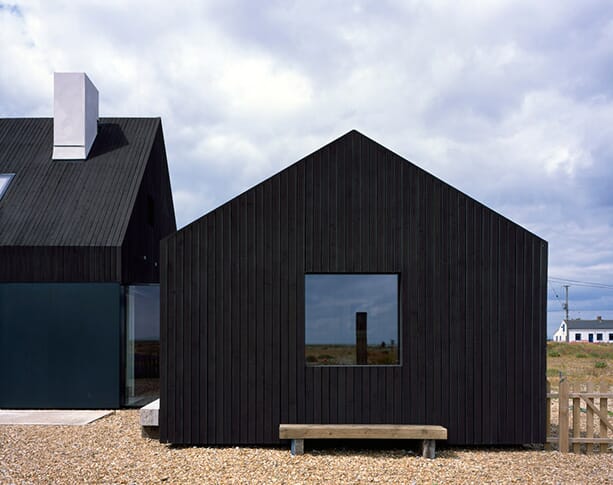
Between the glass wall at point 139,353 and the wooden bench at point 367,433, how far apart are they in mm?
5005

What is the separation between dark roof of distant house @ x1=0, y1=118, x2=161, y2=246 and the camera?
12.1 meters

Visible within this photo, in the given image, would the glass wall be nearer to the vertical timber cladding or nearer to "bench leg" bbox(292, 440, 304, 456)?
the vertical timber cladding

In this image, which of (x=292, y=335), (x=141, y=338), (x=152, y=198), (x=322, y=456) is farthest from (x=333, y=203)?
(x=152, y=198)

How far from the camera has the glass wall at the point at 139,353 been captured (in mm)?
11836

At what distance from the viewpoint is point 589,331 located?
6762 cm

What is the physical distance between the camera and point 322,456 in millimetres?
7730

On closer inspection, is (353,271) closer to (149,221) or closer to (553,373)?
(149,221)

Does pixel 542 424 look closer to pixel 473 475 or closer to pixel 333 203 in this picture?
pixel 473 475

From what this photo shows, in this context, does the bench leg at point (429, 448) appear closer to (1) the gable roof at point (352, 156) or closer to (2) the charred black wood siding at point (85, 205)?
(1) the gable roof at point (352, 156)

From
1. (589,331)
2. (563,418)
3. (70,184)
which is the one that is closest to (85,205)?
(70,184)

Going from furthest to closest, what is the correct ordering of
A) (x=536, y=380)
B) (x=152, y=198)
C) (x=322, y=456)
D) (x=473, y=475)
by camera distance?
(x=152, y=198), (x=536, y=380), (x=322, y=456), (x=473, y=475)

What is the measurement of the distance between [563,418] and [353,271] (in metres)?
3.46

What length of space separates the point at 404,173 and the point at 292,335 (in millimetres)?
2698

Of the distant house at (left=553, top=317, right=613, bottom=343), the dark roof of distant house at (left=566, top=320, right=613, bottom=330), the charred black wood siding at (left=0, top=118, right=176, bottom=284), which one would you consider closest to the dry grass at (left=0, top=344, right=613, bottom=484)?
the charred black wood siding at (left=0, top=118, right=176, bottom=284)
